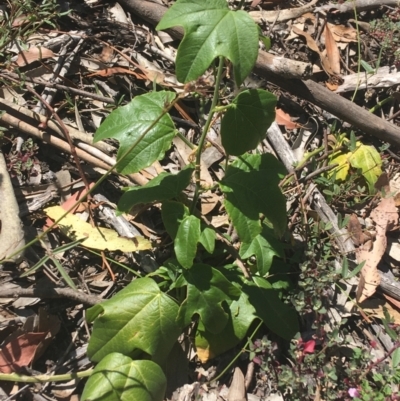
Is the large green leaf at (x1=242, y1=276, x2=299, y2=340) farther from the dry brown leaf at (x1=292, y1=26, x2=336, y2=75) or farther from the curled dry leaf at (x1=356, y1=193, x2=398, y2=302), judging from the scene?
the dry brown leaf at (x1=292, y1=26, x2=336, y2=75)

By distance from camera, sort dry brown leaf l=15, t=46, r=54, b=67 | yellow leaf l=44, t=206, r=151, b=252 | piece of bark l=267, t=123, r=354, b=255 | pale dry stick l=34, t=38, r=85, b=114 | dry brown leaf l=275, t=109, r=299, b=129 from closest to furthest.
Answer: yellow leaf l=44, t=206, r=151, b=252
piece of bark l=267, t=123, r=354, b=255
pale dry stick l=34, t=38, r=85, b=114
dry brown leaf l=15, t=46, r=54, b=67
dry brown leaf l=275, t=109, r=299, b=129

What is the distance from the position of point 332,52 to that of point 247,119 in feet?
5.24

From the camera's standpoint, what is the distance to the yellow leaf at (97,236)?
2477 millimetres

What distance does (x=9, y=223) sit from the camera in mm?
2438

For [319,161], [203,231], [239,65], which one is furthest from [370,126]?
[239,65]

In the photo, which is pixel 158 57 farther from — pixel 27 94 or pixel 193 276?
pixel 193 276

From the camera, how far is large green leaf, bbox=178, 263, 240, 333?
7.04 feet

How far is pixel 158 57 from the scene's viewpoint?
3.13 meters

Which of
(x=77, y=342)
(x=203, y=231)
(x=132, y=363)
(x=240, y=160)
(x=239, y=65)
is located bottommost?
(x=77, y=342)

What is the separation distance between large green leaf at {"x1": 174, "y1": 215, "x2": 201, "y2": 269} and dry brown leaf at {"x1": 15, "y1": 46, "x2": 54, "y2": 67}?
142 centimetres

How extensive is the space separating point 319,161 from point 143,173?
3.13 feet

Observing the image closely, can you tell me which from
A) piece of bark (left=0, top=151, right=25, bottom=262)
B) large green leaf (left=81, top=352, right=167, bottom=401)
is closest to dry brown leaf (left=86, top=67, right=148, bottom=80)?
piece of bark (left=0, top=151, right=25, bottom=262)

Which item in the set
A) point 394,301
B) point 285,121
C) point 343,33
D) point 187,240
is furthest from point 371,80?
point 187,240

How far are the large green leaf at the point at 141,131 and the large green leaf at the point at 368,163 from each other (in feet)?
3.88
